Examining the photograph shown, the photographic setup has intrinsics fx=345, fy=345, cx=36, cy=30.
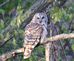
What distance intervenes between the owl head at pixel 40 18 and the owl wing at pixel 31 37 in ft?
0.26

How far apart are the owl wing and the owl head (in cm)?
8

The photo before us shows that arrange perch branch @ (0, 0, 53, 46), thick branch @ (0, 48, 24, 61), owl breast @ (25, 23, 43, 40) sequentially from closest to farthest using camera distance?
thick branch @ (0, 48, 24, 61) → owl breast @ (25, 23, 43, 40) → perch branch @ (0, 0, 53, 46)

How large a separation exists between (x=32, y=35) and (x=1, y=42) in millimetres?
596

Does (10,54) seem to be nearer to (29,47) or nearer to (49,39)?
(29,47)

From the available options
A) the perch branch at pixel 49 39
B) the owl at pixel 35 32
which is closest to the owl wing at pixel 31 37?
the owl at pixel 35 32

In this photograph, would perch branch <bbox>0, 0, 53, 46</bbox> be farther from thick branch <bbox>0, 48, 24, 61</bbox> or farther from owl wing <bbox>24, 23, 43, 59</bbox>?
thick branch <bbox>0, 48, 24, 61</bbox>

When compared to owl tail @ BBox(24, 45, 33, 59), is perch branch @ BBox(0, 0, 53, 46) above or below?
above

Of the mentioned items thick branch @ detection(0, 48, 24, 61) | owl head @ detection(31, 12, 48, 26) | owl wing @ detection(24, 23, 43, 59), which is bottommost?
thick branch @ detection(0, 48, 24, 61)

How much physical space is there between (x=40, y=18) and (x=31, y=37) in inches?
20.3

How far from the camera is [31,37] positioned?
13.9ft

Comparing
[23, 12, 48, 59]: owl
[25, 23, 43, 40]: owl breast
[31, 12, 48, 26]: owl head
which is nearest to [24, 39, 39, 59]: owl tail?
[23, 12, 48, 59]: owl

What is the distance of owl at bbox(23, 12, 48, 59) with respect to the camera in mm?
4070

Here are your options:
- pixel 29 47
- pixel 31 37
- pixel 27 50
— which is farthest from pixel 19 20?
pixel 27 50

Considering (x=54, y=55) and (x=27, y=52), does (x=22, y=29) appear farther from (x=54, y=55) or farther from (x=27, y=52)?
(x=27, y=52)
